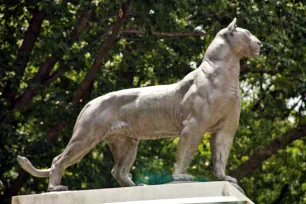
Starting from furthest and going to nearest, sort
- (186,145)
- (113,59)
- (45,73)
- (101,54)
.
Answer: (113,59) → (45,73) → (101,54) → (186,145)

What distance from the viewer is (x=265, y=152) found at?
94.3 ft

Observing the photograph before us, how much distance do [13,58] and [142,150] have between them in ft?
17.3

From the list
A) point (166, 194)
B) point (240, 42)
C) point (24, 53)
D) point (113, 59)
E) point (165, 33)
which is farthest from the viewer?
Result: point (113, 59)

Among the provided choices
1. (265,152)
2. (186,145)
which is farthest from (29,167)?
(265,152)

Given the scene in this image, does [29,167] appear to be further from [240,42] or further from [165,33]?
[165,33]

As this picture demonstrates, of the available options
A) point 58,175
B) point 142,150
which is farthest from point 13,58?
point 58,175

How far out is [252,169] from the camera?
2872 centimetres

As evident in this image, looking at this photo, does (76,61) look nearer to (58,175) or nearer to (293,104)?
(293,104)

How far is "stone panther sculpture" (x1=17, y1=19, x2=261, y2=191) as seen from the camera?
17.5 meters

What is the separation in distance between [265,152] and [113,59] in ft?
12.3

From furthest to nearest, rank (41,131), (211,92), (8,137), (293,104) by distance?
(293,104) < (41,131) < (8,137) < (211,92)

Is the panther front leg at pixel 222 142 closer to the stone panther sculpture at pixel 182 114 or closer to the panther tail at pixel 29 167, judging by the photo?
the stone panther sculpture at pixel 182 114

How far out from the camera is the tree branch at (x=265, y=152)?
2862 cm

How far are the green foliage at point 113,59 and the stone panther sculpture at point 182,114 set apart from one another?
21.9ft
